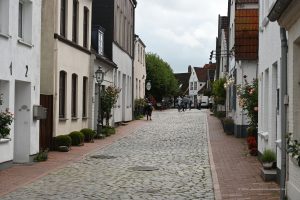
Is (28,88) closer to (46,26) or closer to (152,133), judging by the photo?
(46,26)

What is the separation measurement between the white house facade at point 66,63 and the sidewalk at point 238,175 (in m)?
5.75

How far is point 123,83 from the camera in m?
38.6

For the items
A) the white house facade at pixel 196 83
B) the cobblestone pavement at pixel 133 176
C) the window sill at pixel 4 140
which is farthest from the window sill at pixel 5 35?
the white house facade at pixel 196 83

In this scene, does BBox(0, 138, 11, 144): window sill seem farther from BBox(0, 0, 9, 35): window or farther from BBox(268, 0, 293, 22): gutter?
BBox(268, 0, 293, 22): gutter

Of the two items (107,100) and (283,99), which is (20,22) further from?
(107,100)

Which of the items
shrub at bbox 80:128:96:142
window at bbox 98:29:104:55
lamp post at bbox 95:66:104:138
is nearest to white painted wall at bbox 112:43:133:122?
window at bbox 98:29:104:55

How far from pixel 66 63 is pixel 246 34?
7.43 metres

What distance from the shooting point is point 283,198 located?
9.93 m

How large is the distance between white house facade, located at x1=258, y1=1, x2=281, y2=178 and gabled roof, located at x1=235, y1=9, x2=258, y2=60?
6226mm

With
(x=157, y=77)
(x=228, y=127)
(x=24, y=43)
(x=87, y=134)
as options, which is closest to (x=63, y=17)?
(x=87, y=134)

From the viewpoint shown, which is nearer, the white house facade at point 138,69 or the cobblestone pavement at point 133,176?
the cobblestone pavement at point 133,176

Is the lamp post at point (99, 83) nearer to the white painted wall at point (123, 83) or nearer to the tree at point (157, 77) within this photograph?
the white painted wall at point (123, 83)

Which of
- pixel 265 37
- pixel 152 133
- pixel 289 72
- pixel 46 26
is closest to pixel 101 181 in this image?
pixel 289 72

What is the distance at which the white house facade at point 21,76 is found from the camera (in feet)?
47.9
